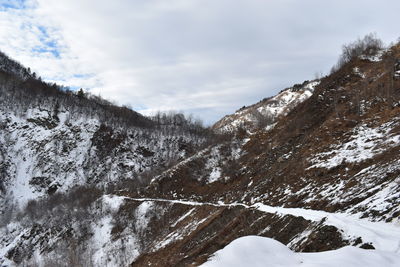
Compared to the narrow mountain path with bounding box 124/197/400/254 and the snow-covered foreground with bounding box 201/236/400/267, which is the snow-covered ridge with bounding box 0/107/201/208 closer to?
the narrow mountain path with bounding box 124/197/400/254

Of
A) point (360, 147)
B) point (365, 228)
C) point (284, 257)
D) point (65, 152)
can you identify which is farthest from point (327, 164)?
point (65, 152)

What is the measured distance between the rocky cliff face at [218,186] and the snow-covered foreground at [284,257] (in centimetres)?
253

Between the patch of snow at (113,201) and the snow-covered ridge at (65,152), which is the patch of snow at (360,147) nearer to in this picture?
the patch of snow at (113,201)

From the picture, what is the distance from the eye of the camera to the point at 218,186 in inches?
1695

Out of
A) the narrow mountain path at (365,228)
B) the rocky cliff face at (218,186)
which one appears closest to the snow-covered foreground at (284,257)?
the narrow mountain path at (365,228)

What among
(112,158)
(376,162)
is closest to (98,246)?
(376,162)

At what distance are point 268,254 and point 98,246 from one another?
133 feet

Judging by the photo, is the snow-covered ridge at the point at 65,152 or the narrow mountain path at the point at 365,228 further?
the snow-covered ridge at the point at 65,152

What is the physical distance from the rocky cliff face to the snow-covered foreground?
8.29ft

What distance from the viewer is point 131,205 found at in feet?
157

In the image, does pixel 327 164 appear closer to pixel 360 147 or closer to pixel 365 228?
pixel 360 147

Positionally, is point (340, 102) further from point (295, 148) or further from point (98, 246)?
point (98, 246)

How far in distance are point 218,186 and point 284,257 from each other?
35649 millimetres

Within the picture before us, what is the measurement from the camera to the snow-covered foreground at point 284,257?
663 centimetres
